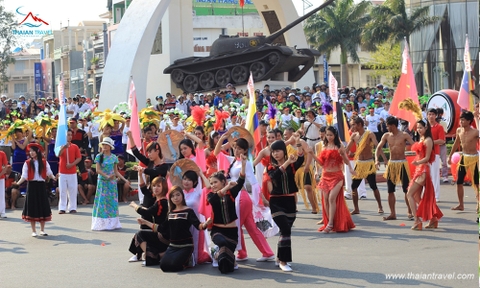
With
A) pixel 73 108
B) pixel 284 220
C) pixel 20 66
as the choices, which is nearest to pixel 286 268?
pixel 284 220

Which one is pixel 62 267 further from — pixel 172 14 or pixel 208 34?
pixel 208 34

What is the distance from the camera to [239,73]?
118 feet

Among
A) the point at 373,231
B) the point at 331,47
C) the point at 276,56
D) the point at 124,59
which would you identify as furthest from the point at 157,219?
the point at 331,47

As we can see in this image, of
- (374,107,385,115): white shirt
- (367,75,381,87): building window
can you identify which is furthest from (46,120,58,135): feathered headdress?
(367,75,381,87): building window

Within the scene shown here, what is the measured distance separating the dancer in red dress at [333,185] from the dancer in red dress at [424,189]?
3.01 ft

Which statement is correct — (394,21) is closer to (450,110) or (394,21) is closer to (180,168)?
(450,110)

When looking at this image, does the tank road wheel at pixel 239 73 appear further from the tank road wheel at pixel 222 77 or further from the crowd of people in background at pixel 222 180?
the crowd of people in background at pixel 222 180

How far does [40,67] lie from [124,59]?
206ft

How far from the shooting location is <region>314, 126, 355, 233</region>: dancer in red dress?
11.7 metres

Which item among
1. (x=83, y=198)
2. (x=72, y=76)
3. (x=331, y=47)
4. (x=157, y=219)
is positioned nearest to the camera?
(x=157, y=219)

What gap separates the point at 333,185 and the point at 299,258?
7.28 feet

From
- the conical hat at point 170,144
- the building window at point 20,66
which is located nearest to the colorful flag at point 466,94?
the conical hat at point 170,144

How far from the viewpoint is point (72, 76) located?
3295 inches

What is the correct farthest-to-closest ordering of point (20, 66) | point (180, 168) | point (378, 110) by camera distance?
point (20, 66), point (378, 110), point (180, 168)
